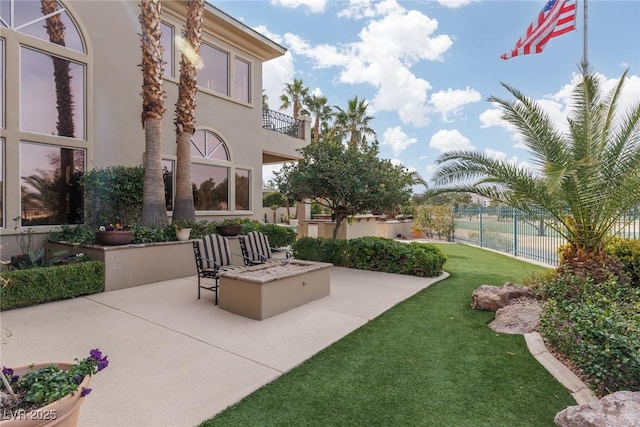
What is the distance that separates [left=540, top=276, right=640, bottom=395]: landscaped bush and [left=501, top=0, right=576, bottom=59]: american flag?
7699mm

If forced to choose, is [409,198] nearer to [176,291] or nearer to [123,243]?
[176,291]

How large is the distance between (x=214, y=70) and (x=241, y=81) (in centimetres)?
140

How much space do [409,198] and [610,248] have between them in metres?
4.94

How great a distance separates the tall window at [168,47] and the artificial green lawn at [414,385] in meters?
10.9

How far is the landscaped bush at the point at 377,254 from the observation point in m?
9.05

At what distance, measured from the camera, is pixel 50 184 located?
866 cm

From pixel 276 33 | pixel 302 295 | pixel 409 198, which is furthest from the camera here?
pixel 276 33

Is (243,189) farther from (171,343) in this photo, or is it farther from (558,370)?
(558,370)

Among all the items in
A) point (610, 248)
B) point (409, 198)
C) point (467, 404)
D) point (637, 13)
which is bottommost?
point (467, 404)

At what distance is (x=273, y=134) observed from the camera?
15.8m

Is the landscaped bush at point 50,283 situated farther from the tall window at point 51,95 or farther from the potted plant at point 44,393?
the potted plant at point 44,393

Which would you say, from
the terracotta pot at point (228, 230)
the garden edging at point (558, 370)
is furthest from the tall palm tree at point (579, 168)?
the terracotta pot at point (228, 230)

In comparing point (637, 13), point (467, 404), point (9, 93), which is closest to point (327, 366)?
point (467, 404)

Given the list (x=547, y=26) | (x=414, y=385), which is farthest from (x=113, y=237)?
(x=547, y=26)
